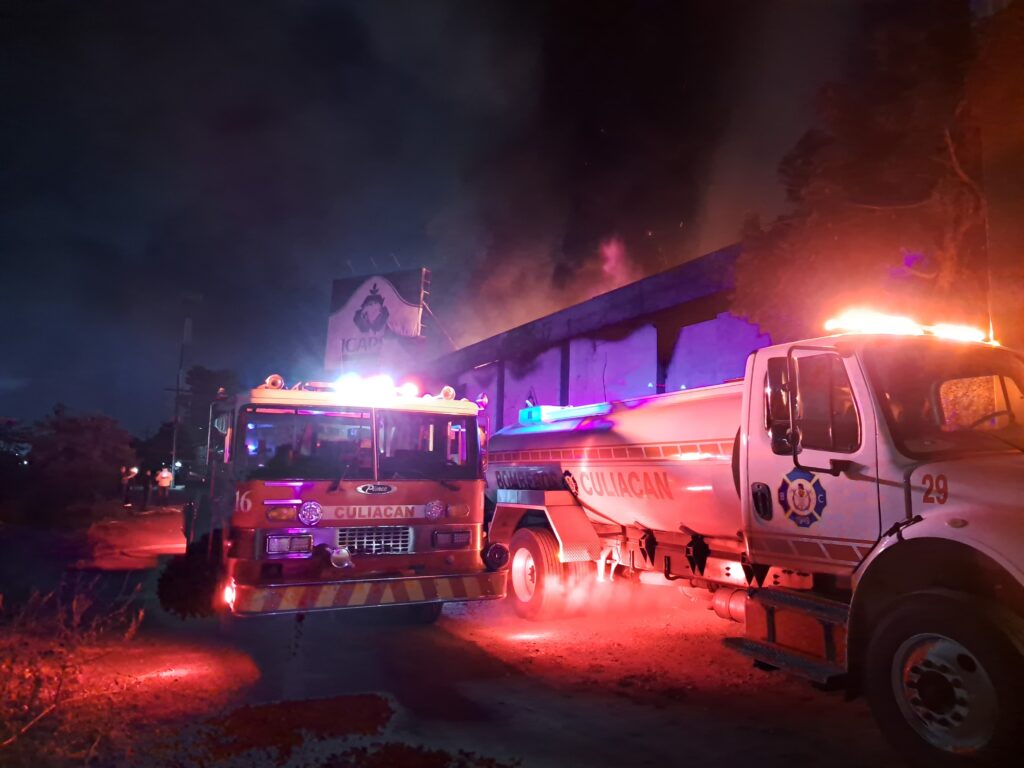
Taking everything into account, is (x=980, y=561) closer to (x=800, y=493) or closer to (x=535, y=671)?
(x=800, y=493)

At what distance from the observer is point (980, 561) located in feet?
13.0

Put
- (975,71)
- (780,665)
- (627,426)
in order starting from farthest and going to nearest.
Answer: (975,71) < (627,426) < (780,665)

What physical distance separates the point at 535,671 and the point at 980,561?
3.74m

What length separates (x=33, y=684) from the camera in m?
5.51

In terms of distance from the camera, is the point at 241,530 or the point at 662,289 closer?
the point at 241,530

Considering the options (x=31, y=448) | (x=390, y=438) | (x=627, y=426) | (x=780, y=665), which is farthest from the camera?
(x=31, y=448)

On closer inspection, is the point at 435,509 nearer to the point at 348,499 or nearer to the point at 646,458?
the point at 348,499

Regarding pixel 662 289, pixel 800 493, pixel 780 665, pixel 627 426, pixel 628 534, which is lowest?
pixel 780 665

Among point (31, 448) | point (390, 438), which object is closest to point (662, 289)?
point (390, 438)

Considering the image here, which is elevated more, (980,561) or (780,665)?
(980,561)

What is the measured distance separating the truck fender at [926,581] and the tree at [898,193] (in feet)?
18.4

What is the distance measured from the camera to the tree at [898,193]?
8672 millimetres

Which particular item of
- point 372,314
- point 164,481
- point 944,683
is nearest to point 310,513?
point 944,683

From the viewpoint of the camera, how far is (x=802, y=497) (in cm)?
515
